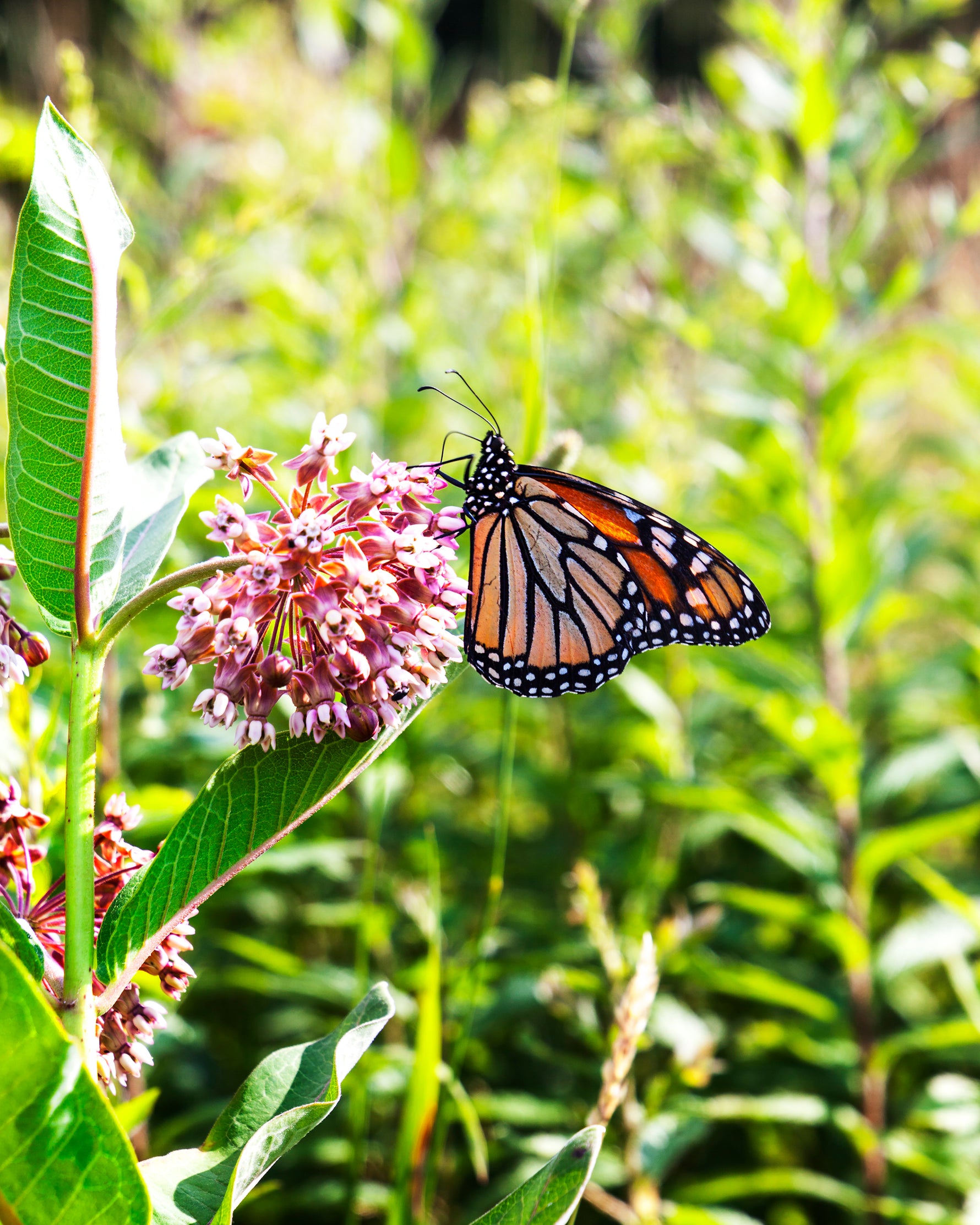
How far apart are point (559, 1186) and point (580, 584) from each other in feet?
3.27

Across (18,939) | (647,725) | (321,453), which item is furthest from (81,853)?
(647,725)

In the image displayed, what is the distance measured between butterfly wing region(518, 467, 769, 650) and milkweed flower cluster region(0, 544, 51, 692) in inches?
30.8

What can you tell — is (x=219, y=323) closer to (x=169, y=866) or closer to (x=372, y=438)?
(x=372, y=438)

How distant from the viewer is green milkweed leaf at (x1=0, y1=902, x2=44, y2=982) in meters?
0.67

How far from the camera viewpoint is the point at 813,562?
7.44 feet

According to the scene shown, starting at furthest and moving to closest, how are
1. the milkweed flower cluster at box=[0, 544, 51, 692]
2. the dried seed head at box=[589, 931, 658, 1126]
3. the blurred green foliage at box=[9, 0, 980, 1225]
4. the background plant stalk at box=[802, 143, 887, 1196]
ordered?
1. the background plant stalk at box=[802, 143, 887, 1196]
2. the blurred green foliage at box=[9, 0, 980, 1225]
3. the dried seed head at box=[589, 931, 658, 1126]
4. the milkweed flower cluster at box=[0, 544, 51, 692]

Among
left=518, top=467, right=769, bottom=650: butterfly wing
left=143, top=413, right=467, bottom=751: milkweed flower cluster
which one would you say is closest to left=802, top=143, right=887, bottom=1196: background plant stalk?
left=518, top=467, right=769, bottom=650: butterfly wing

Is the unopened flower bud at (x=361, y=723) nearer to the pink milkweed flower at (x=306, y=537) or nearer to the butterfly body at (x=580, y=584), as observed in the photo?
the pink milkweed flower at (x=306, y=537)

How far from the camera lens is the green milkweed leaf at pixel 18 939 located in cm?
67

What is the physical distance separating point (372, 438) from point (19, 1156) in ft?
6.34

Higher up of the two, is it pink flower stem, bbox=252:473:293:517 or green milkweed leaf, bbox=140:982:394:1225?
pink flower stem, bbox=252:473:293:517

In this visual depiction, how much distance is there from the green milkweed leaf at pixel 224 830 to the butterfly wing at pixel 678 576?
736mm

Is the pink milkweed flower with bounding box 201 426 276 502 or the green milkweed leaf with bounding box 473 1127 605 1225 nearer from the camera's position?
the green milkweed leaf with bounding box 473 1127 605 1225

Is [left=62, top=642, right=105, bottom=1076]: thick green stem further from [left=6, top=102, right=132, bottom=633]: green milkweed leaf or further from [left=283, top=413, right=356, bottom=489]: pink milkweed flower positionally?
[left=283, top=413, right=356, bottom=489]: pink milkweed flower
